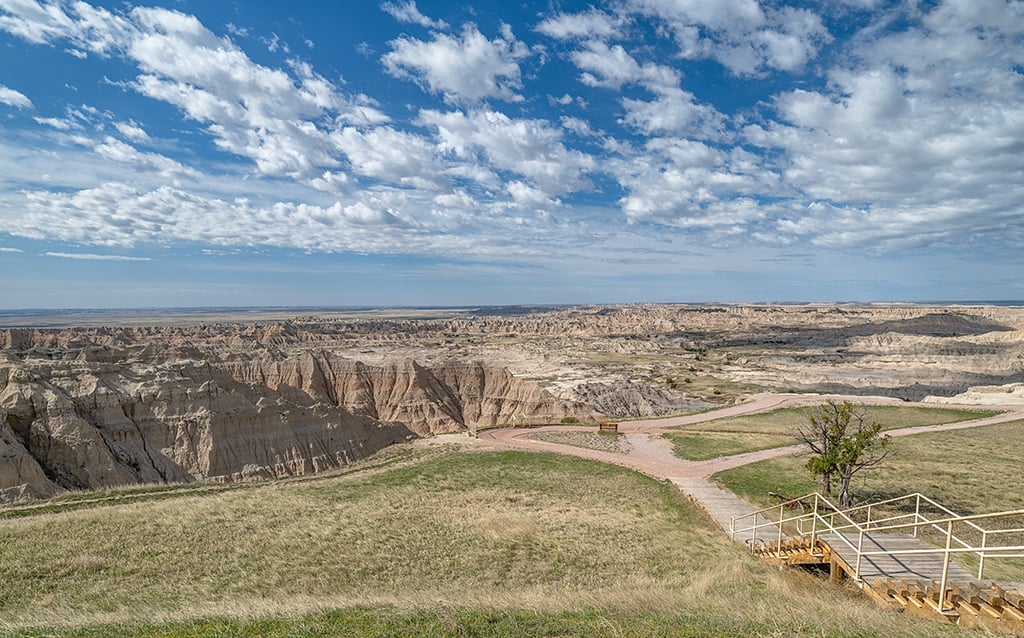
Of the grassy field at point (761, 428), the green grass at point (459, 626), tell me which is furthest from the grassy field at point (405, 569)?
the grassy field at point (761, 428)

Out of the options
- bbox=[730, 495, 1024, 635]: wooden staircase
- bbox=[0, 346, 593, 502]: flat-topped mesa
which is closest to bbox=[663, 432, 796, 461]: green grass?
bbox=[730, 495, 1024, 635]: wooden staircase

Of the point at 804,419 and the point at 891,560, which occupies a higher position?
the point at 891,560

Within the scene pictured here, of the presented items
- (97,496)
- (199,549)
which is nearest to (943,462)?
(199,549)

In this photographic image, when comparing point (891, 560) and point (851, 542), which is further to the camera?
point (851, 542)

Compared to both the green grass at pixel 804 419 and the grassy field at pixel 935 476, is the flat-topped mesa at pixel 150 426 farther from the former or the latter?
the grassy field at pixel 935 476

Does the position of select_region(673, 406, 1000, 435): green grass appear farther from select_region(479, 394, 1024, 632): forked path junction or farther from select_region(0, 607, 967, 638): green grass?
select_region(0, 607, 967, 638): green grass

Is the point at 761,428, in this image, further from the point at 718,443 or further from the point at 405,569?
the point at 405,569

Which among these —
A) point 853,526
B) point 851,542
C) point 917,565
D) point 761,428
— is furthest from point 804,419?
point 917,565
